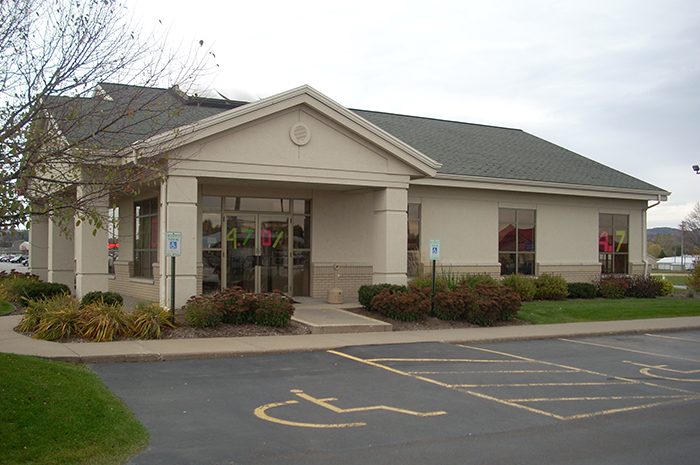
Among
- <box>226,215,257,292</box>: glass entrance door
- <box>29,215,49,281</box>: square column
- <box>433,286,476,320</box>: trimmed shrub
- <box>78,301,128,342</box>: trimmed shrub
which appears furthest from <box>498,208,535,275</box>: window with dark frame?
<box>29,215,49,281</box>: square column

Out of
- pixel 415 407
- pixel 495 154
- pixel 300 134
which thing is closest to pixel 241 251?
pixel 300 134

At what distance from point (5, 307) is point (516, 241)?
1601cm

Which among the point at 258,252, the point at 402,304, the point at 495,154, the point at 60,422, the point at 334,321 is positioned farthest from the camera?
the point at 495,154

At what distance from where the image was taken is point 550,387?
9258mm

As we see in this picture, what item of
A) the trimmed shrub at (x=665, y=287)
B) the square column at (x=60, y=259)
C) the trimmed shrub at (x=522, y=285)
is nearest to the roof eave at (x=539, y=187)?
the trimmed shrub at (x=522, y=285)

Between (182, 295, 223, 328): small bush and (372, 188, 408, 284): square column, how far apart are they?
529cm

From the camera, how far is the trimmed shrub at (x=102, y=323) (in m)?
11.8

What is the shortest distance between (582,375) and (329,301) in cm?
867

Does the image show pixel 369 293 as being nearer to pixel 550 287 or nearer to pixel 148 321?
pixel 148 321

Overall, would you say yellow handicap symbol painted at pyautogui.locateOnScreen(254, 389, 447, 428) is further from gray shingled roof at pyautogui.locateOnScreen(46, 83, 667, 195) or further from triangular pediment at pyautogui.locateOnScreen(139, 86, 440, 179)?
gray shingled roof at pyautogui.locateOnScreen(46, 83, 667, 195)

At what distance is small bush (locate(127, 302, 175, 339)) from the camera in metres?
12.2

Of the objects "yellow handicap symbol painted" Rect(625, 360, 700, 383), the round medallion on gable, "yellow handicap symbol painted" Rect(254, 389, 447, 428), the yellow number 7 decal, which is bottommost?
"yellow handicap symbol painted" Rect(625, 360, 700, 383)

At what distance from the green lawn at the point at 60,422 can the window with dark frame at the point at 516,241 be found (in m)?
16.2

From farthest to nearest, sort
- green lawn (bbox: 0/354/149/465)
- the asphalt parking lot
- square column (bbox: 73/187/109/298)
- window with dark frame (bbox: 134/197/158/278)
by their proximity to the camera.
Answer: window with dark frame (bbox: 134/197/158/278)
square column (bbox: 73/187/109/298)
the asphalt parking lot
green lawn (bbox: 0/354/149/465)
